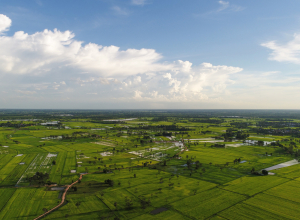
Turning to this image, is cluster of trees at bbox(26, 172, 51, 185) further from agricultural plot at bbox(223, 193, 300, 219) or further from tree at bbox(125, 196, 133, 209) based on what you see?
agricultural plot at bbox(223, 193, 300, 219)

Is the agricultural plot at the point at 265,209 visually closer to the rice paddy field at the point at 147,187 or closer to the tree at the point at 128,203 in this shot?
the rice paddy field at the point at 147,187

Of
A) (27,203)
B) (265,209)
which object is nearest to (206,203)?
(265,209)

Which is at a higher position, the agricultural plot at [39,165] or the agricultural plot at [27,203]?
the agricultural plot at [39,165]

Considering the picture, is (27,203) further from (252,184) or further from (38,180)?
(252,184)

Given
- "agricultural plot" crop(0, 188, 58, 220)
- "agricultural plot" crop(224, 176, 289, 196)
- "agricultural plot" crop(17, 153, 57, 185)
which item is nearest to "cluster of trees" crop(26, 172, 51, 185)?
"agricultural plot" crop(17, 153, 57, 185)

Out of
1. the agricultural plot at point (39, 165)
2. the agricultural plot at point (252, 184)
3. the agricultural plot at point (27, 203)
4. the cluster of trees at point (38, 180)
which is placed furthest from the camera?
the agricultural plot at point (39, 165)

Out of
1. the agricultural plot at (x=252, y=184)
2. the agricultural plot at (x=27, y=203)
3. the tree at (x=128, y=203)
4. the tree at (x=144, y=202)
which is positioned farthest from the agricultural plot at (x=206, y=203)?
the agricultural plot at (x=27, y=203)

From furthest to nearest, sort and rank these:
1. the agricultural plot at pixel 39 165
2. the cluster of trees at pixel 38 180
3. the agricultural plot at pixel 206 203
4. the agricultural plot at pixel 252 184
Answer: the agricultural plot at pixel 39 165, the cluster of trees at pixel 38 180, the agricultural plot at pixel 252 184, the agricultural plot at pixel 206 203

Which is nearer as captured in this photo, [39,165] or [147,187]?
[147,187]

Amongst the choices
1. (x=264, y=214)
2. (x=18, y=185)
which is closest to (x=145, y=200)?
(x=264, y=214)

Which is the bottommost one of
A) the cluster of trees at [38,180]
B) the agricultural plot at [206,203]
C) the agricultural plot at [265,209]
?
the agricultural plot at [265,209]

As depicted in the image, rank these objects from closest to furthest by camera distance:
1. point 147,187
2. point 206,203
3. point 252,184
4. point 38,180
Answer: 1. point 206,203
2. point 147,187
3. point 38,180
4. point 252,184
